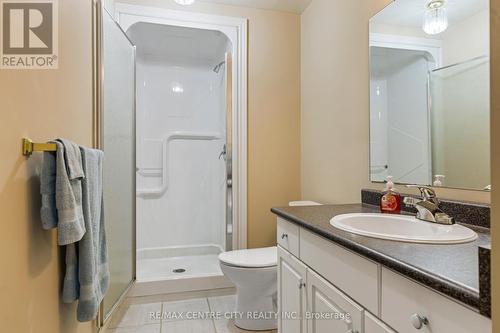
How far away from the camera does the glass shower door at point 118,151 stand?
1705mm

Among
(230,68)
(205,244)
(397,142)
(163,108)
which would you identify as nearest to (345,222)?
(397,142)

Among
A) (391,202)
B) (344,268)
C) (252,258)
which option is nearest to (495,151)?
(344,268)

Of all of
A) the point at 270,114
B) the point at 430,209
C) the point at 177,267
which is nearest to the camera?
the point at 430,209

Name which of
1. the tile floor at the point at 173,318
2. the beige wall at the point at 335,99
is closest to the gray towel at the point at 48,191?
the tile floor at the point at 173,318

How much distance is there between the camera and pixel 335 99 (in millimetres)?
2072

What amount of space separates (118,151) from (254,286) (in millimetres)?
1217

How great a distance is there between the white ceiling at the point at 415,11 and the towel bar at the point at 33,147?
161 cm

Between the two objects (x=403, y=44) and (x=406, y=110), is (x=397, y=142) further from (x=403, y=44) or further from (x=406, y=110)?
(x=403, y=44)

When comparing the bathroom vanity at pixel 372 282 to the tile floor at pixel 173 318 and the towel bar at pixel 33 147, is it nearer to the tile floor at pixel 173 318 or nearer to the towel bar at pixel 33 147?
the tile floor at pixel 173 318

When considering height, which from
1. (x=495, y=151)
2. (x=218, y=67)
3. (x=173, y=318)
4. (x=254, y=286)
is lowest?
(x=173, y=318)

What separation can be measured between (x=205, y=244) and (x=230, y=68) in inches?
71.4

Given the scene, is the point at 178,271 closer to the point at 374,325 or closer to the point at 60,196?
the point at 60,196

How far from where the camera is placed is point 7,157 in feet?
2.69

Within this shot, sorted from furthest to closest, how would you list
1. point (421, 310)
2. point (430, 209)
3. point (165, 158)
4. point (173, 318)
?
point (165, 158) < point (173, 318) < point (430, 209) < point (421, 310)
